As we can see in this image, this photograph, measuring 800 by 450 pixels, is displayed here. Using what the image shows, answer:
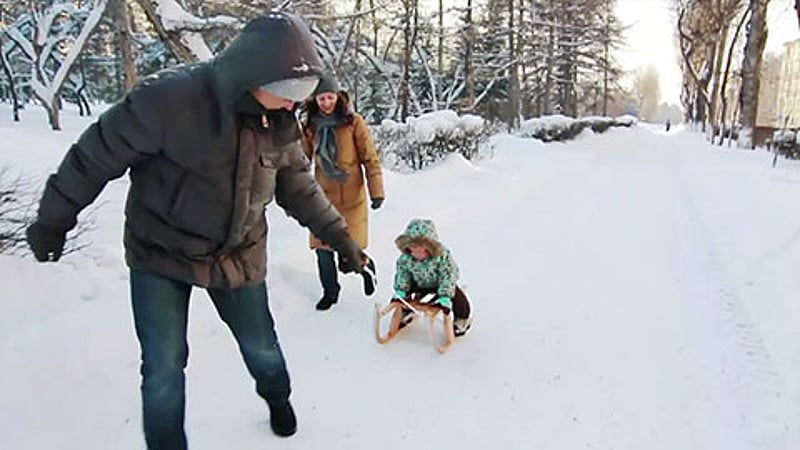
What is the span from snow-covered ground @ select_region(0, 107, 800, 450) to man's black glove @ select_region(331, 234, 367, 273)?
0.83m

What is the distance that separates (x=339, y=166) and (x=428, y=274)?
41.9 inches

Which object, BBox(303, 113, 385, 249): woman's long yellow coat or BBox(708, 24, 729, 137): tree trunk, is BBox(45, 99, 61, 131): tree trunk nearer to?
BBox(303, 113, 385, 249): woman's long yellow coat

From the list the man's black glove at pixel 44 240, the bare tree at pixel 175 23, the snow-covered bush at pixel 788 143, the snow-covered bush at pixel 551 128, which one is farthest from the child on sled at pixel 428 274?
the snow-covered bush at pixel 551 128

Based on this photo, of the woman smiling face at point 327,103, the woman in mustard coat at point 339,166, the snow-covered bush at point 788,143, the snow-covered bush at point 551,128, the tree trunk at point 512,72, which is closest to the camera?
the woman smiling face at point 327,103

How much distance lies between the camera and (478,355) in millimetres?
3910

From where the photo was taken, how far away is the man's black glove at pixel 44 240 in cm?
203

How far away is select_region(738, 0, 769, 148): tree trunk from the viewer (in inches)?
765

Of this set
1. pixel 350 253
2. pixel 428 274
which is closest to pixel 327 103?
pixel 428 274

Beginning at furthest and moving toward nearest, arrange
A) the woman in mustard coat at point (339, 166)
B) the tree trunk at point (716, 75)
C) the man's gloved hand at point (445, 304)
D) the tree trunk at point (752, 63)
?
the tree trunk at point (716, 75), the tree trunk at point (752, 63), the woman in mustard coat at point (339, 166), the man's gloved hand at point (445, 304)

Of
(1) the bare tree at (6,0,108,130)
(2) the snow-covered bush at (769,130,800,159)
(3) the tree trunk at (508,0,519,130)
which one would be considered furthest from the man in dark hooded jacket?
(3) the tree trunk at (508,0,519,130)

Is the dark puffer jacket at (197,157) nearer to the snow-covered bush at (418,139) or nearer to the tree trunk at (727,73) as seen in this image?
the snow-covered bush at (418,139)

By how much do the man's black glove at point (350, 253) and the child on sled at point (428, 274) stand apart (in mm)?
1173

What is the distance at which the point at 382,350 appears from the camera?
3941 mm

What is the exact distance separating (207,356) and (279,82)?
2.18 m
